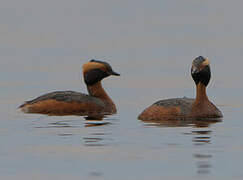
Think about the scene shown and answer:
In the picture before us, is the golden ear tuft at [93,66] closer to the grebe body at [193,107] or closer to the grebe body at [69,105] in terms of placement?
the grebe body at [69,105]

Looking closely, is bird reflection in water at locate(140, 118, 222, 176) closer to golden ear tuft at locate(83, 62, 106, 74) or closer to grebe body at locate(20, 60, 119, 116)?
grebe body at locate(20, 60, 119, 116)

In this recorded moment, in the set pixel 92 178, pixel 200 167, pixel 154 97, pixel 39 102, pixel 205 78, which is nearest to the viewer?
pixel 92 178

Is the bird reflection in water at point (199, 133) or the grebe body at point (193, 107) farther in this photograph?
the grebe body at point (193, 107)

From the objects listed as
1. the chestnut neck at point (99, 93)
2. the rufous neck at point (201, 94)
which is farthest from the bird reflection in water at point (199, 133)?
the chestnut neck at point (99, 93)

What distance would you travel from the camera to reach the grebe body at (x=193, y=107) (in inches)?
963

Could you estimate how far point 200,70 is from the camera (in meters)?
25.0

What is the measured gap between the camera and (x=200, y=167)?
54.1 ft

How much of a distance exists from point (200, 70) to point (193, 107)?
1.05 meters

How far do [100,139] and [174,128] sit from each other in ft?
8.12

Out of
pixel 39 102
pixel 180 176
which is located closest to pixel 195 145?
pixel 180 176

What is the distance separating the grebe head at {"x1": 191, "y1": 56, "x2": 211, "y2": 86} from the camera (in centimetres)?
2502

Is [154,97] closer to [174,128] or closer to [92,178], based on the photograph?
[174,128]

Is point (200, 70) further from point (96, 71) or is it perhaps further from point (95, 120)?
point (96, 71)

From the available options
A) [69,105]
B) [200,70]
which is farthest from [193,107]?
[69,105]
